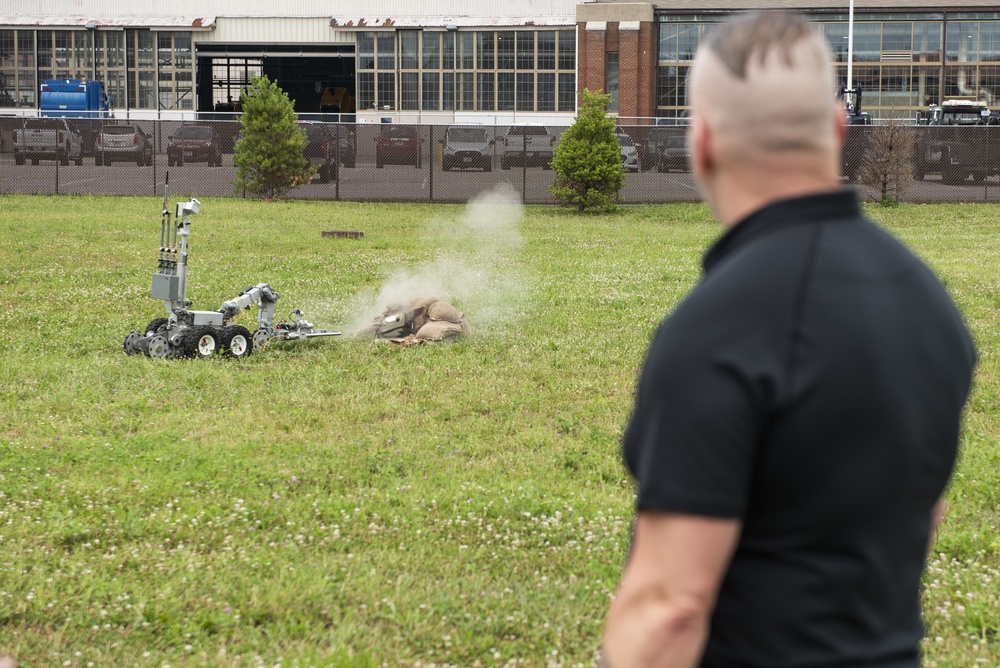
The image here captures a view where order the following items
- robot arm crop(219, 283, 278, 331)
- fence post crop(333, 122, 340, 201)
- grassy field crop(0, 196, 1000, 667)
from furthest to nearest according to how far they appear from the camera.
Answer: fence post crop(333, 122, 340, 201) < robot arm crop(219, 283, 278, 331) < grassy field crop(0, 196, 1000, 667)

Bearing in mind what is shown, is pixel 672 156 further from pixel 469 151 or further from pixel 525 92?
pixel 525 92

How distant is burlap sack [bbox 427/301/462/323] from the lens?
1118 centimetres

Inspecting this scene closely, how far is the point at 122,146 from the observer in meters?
34.3

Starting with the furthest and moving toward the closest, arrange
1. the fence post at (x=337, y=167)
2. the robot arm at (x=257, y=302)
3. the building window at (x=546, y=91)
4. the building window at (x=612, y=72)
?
the building window at (x=546, y=91) < the building window at (x=612, y=72) < the fence post at (x=337, y=167) < the robot arm at (x=257, y=302)

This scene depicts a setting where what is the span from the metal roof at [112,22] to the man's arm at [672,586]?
56.5 meters

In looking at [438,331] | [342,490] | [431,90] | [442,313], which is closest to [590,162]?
[442,313]

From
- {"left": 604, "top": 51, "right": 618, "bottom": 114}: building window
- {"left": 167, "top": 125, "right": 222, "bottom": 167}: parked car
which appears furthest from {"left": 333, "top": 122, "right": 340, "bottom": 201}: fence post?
{"left": 604, "top": 51, "right": 618, "bottom": 114}: building window

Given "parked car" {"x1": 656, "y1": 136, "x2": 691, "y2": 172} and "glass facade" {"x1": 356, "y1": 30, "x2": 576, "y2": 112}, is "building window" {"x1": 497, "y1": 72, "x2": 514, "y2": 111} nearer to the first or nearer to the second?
"glass facade" {"x1": 356, "y1": 30, "x2": 576, "y2": 112}

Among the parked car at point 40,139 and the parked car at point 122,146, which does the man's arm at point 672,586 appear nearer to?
the parked car at point 122,146

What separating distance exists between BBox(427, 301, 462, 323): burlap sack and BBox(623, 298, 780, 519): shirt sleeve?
Answer: 953 cm

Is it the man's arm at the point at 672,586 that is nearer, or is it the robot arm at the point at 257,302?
the man's arm at the point at 672,586

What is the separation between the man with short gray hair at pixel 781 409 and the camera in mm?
1643

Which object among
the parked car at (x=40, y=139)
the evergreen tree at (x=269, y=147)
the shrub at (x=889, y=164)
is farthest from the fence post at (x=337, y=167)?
the shrub at (x=889, y=164)

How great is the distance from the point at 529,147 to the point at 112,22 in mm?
30533
